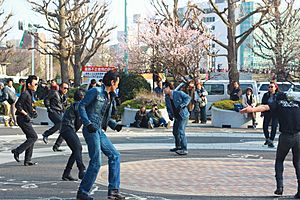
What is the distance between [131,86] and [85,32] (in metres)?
12.4

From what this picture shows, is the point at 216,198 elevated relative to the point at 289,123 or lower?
lower

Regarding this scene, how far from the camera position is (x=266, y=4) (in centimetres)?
3144

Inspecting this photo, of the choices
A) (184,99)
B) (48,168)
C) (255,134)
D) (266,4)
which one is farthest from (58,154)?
(266,4)

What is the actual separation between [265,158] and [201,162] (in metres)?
1.82

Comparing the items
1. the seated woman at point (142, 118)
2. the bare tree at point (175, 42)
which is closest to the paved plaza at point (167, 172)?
the seated woman at point (142, 118)

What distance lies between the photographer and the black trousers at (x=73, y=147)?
1081 cm

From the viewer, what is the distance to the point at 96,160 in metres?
8.75

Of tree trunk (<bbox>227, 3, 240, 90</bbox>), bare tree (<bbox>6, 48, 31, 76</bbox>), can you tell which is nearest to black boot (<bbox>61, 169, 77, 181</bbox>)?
tree trunk (<bbox>227, 3, 240, 90</bbox>)

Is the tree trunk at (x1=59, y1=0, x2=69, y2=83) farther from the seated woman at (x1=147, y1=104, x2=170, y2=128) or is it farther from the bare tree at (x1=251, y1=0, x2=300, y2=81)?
the bare tree at (x1=251, y1=0, x2=300, y2=81)

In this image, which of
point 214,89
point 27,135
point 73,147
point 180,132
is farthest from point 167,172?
point 214,89

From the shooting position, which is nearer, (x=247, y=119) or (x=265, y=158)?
(x=265, y=158)

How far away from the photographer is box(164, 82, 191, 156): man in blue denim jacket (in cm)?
1434

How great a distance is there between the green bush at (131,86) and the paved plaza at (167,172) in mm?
10384

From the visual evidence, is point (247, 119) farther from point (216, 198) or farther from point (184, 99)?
point (216, 198)
